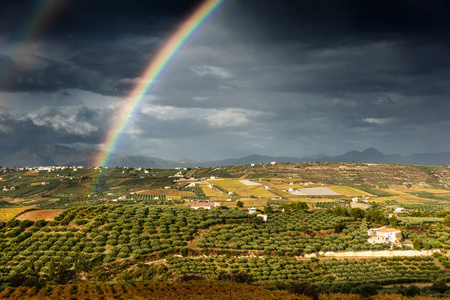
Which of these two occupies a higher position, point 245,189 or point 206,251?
point 245,189

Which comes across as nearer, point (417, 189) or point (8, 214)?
point (8, 214)

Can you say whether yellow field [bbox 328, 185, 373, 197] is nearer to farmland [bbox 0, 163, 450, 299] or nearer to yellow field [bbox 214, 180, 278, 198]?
yellow field [bbox 214, 180, 278, 198]

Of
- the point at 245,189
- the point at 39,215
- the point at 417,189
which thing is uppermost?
the point at 39,215

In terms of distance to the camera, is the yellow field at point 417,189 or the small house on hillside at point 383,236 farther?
the yellow field at point 417,189

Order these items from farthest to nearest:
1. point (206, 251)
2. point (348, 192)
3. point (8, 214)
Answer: point (348, 192), point (8, 214), point (206, 251)

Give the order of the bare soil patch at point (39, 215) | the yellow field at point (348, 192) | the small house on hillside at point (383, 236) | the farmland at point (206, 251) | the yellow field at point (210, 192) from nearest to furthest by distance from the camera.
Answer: the farmland at point (206, 251)
the small house on hillside at point (383, 236)
the bare soil patch at point (39, 215)
the yellow field at point (210, 192)
the yellow field at point (348, 192)

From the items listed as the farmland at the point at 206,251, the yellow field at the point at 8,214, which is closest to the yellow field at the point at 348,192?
the farmland at the point at 206,251

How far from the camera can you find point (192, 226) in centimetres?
5997

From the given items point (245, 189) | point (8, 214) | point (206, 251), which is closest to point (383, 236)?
point (206, 251)

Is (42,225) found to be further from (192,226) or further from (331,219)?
(331,219)

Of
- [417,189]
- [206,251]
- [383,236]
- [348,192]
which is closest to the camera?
[206,251]

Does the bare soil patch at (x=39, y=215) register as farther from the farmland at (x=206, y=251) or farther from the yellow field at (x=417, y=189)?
the yellow field at (x=417, y=189)

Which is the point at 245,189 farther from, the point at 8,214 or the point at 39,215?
the point at 8,214

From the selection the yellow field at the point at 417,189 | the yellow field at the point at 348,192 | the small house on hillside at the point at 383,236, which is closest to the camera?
the small house on hillside at the point at 383,236
